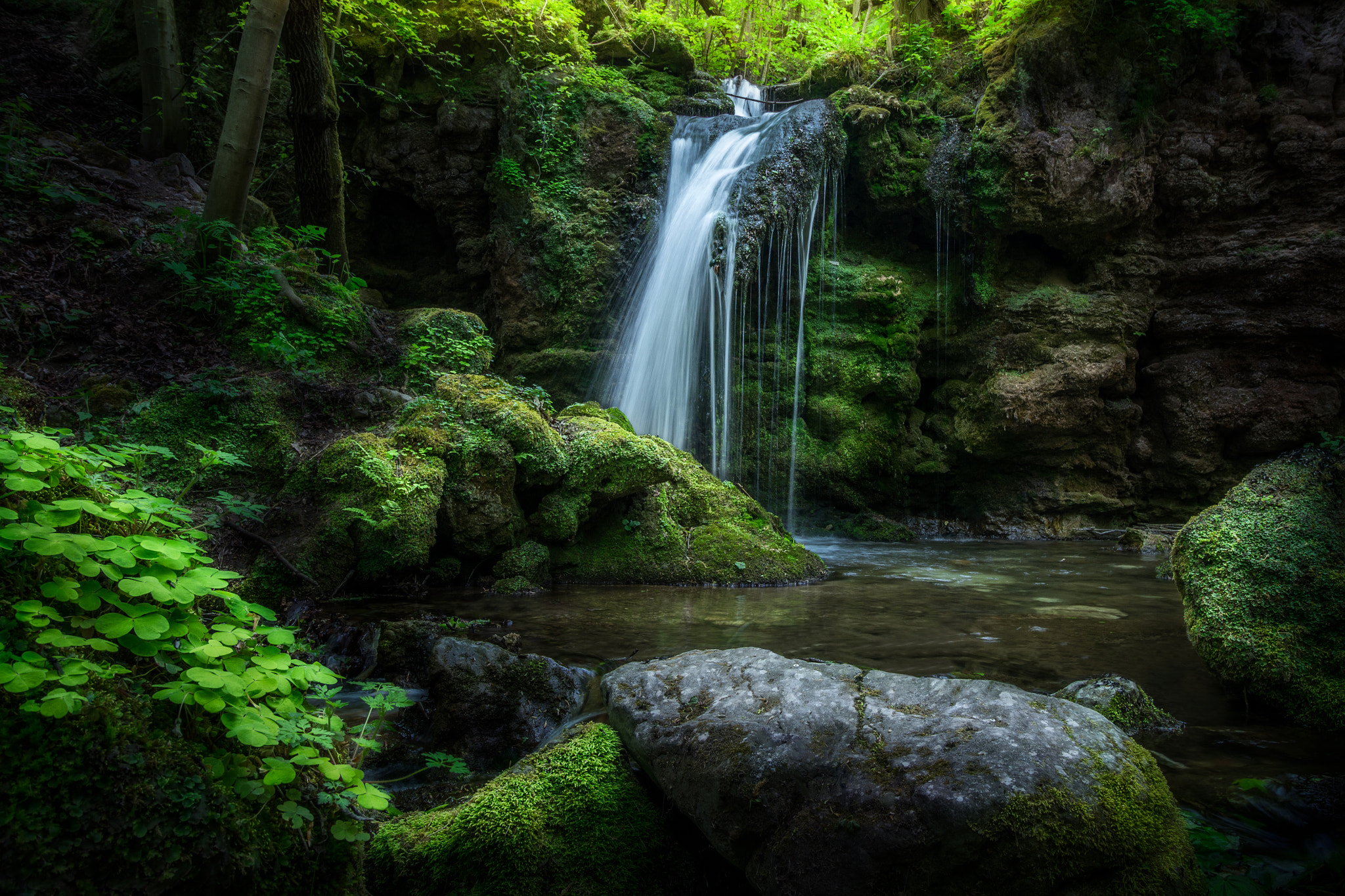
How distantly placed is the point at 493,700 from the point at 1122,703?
3210mm

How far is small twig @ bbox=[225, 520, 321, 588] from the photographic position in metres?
5.04

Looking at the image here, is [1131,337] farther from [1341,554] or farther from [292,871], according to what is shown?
[292,871]


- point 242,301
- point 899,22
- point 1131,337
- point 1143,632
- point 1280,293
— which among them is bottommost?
point 1143,632

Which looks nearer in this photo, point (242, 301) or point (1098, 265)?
point (242, 301)

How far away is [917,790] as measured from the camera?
1.99 m

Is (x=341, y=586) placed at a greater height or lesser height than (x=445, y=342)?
lesser

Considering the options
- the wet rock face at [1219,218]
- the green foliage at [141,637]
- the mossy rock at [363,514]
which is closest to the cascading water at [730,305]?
the wet rock face at [1219,218]

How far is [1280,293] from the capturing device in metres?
11.8

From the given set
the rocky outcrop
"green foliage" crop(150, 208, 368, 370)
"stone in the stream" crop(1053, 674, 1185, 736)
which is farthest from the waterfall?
"stone in the stream" crop(1053, 674, 1185, 736)

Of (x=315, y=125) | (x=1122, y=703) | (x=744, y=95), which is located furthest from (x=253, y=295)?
(x=744, y=95)

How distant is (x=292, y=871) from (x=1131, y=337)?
1500cm

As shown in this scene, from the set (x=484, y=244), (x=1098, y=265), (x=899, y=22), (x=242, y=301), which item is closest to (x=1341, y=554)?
(x=242, y=301)

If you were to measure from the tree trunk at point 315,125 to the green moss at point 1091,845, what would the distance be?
991 centimetres

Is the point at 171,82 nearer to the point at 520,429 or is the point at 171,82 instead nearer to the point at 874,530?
the point at 520,429
